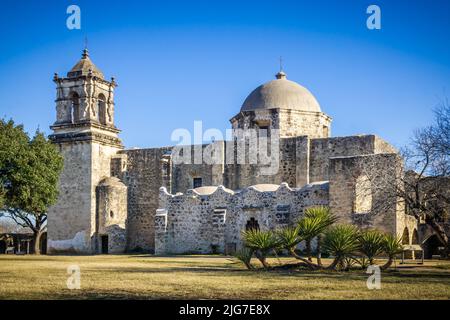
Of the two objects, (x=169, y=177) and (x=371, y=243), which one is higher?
(x=169, y=177)

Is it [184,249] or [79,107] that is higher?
[79,107]

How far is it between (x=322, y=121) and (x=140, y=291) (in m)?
24.7

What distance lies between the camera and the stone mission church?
28.7 m

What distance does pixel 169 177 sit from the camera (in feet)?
111

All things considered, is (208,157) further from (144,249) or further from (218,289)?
(218,289)

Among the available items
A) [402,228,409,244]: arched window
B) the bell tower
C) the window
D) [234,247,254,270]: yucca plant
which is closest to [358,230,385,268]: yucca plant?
[234,247,254,270]: yucca plant

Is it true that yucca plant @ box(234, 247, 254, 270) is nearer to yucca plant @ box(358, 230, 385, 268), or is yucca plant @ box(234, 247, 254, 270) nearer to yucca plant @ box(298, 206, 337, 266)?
yucca plant @ box(298, 206, 337, 266)

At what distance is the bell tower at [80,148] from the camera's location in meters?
32.9

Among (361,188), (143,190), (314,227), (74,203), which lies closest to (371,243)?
(314,227)

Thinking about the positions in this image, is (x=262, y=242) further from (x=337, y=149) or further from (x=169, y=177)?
(x=169, y=177)

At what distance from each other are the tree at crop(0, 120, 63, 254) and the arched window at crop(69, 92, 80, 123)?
7.11 m

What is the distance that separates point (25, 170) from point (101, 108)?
1077 centimetres
